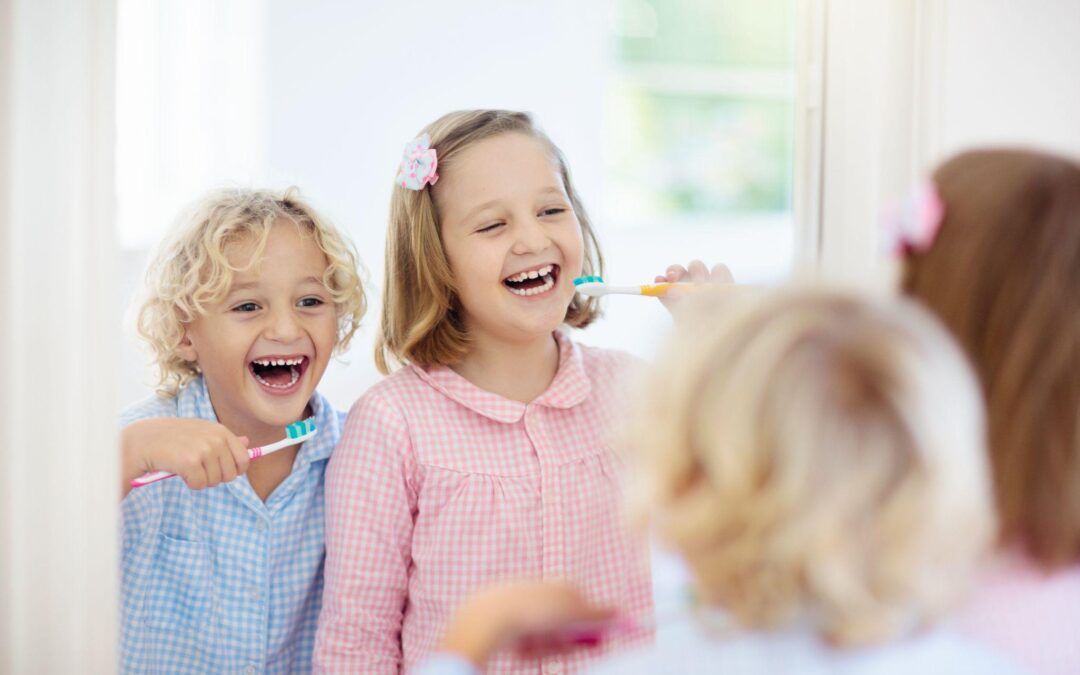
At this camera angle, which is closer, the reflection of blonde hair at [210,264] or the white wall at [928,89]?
the white wall at [928,89]

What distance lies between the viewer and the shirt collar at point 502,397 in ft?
4.03

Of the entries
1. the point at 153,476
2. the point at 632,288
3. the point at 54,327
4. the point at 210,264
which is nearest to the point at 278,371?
the point at 210,264

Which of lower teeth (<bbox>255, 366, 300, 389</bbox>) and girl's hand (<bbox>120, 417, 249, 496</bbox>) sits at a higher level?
lower teeth (<bbox>255, 366, 300, 389</bbox>)

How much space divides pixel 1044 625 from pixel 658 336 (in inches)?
12.4

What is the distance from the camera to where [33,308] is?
0.76 m

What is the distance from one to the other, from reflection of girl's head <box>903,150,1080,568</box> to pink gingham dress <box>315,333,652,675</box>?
0.59 metres

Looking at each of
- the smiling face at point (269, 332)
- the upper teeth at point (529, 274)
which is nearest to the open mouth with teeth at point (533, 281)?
the upper teeth at point (529, 274)

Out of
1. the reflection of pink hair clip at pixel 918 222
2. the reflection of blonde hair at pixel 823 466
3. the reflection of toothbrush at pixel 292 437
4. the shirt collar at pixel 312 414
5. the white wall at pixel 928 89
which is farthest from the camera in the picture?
the shirt collar at pixel 312 414

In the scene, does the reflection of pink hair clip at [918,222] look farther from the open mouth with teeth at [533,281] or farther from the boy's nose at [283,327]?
the boy's nose at [283,327]

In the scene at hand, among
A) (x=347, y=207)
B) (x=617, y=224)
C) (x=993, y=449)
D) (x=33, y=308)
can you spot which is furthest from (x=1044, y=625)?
(x=617, y=224)

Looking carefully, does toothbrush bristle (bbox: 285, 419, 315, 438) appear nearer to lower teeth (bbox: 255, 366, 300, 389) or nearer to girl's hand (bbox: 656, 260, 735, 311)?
lower teeth (bbox: 255, 366, 300, 389)

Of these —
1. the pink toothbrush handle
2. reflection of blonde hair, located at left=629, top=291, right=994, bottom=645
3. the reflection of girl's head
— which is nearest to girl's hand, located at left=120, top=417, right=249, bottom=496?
the pink toothbrush handle

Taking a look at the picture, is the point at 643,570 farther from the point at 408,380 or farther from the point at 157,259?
the point at 157,259

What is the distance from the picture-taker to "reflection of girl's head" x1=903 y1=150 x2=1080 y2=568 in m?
0.66
